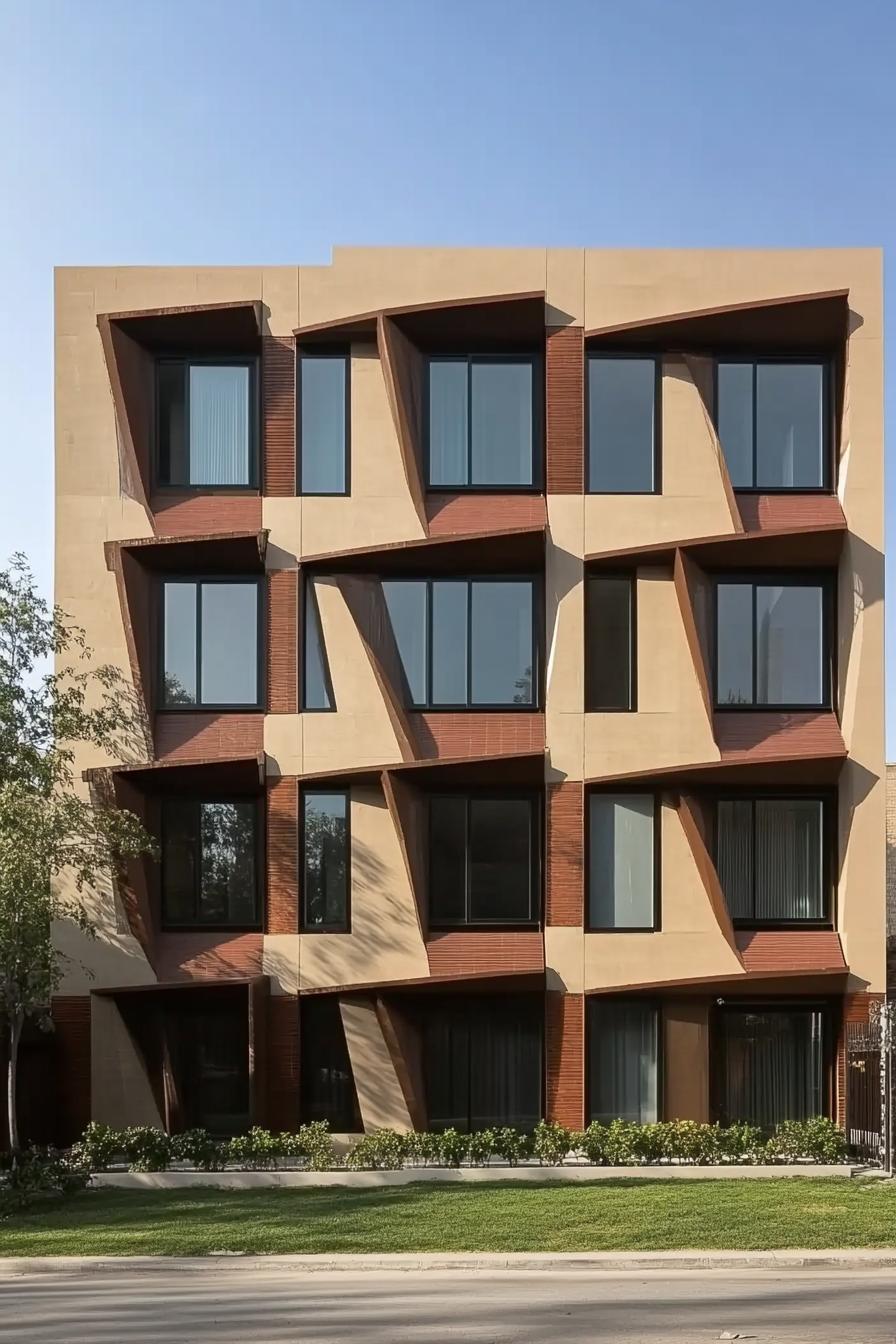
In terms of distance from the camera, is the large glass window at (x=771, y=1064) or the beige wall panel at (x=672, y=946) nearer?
the beige wall panel at (x=672, y=946)

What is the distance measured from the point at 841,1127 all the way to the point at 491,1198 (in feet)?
25.6

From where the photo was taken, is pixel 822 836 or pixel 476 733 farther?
pixel 822 836

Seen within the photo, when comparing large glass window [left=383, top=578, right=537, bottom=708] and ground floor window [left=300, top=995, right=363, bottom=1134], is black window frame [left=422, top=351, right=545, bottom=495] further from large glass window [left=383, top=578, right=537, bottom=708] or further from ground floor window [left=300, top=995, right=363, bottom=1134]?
ground floor window [left=300, top=995, right=363, bottom=1134]

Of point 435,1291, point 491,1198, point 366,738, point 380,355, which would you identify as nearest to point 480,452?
point 380,355

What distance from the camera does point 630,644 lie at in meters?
25.7

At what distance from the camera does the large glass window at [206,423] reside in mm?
26219

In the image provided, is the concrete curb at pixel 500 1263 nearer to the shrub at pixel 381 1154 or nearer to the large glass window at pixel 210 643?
the shrub at pixel 381 1154

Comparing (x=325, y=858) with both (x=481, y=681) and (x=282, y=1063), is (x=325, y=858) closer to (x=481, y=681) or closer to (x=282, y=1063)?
(x=282, y=1063)

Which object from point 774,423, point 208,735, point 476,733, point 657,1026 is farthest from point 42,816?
point 774,423

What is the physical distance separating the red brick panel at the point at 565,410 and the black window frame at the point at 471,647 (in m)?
1.95

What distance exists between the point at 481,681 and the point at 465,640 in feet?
2.80

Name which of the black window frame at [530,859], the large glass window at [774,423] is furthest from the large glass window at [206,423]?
the large glass window at [774,423]

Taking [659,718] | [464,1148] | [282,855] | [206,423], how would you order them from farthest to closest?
[206,423], [282,855], [659,718], [464,1148]

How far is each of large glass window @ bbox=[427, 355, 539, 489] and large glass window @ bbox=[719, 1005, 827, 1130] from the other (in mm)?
11083
